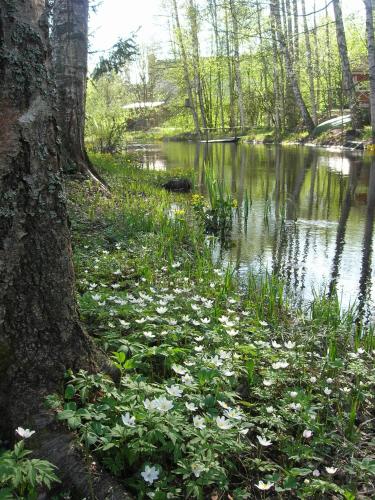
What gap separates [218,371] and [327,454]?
0.71 meters

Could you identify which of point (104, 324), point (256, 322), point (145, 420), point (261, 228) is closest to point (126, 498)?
point (145, 420)

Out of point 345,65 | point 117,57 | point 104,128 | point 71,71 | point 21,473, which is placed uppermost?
point 345,65

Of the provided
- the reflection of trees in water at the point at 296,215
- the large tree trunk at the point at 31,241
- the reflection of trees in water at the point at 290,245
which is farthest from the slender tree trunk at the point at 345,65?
the large tree trunk at the point at 31,241

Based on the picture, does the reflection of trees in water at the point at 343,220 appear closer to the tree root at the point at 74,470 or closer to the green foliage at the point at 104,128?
the tree root at the point at 74,470

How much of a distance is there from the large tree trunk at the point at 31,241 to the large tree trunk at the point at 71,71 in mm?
6147

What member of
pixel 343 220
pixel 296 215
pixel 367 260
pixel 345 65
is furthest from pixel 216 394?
pixel 345 65

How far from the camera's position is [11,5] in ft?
6.37

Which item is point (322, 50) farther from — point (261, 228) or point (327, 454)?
point (327, 454)

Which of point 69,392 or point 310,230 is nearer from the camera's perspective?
point 69,392

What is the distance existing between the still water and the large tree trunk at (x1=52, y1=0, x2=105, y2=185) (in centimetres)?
244

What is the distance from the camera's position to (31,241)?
2074mm

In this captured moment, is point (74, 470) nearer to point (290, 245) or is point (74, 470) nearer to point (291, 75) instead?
point (290, 245)

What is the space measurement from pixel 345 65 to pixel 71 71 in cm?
1578

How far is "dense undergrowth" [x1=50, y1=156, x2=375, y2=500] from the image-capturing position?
6.35ft
